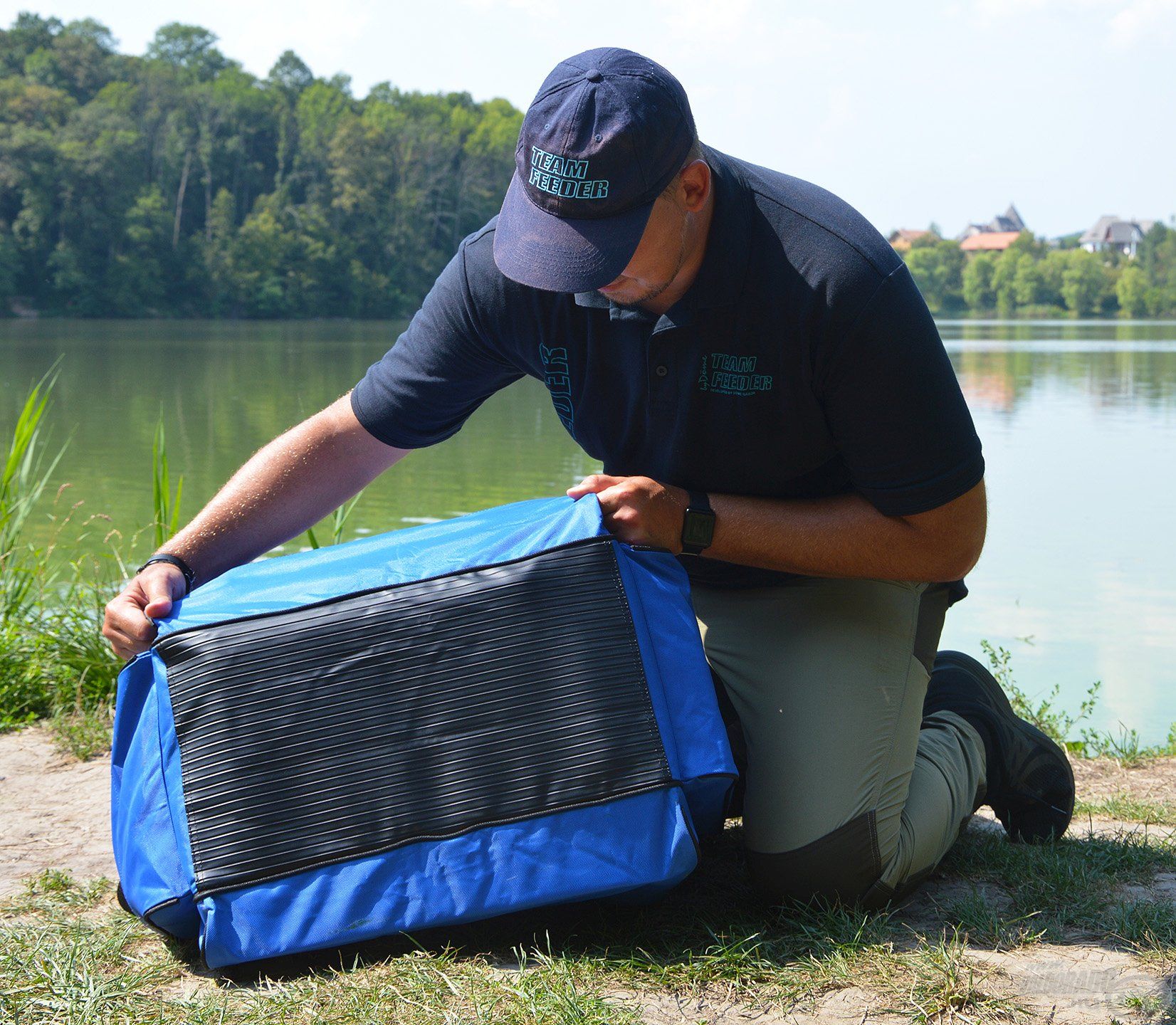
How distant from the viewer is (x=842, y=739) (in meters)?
2.13

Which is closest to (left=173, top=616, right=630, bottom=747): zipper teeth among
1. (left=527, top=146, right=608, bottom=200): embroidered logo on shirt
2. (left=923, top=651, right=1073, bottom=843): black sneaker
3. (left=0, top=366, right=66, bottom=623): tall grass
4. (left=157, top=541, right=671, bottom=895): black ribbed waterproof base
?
(left=157, top=541, right=671, bottom=895): black ribbed waterproof base

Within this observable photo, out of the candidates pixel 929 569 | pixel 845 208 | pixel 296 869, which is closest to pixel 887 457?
pixel 929 569

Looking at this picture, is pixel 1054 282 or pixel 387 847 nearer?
pixel 387 847

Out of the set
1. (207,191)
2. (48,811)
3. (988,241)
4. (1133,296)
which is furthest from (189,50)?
(48,811)

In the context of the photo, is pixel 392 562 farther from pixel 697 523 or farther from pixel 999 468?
pixel 999 468

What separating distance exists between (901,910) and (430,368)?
135 cm

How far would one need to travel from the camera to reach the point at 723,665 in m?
2.36

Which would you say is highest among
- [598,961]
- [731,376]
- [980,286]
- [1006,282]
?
[1006,282]

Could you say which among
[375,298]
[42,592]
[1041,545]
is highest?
[375,298]

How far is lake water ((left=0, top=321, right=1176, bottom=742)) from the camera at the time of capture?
5.83 m

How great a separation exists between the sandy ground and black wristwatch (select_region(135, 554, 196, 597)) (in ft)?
1.89

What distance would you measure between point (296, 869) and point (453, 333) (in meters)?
1.07

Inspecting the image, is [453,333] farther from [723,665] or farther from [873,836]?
[873,836]

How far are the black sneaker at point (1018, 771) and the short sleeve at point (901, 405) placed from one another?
2.08ft
